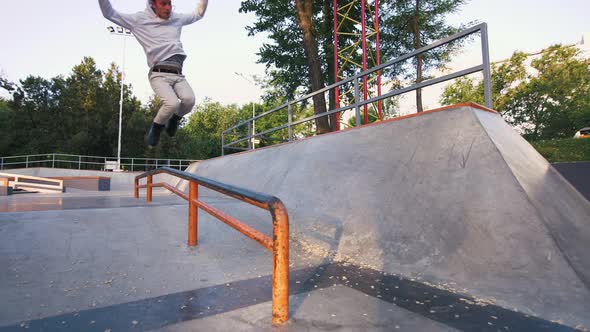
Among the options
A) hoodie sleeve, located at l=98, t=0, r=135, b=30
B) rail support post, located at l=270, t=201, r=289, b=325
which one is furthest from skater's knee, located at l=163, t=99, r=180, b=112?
rail support post, located at l=270, t=201, r=289, b=325

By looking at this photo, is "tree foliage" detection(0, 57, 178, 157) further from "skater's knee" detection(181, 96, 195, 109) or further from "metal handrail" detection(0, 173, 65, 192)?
"skater's knee" detection(181, 96, 195, 109)

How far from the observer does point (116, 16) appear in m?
3.68

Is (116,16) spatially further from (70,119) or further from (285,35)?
(70,119)

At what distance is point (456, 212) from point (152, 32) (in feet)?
12.1

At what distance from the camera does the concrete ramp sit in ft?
7.35

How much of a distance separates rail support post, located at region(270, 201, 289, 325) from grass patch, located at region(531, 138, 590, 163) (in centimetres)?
1124

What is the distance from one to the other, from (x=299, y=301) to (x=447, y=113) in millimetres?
2663

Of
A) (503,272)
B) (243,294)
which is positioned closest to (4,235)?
(243,294)

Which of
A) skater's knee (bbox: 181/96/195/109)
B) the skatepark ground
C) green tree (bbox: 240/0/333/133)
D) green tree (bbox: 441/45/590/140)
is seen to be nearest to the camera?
the skatepark ground

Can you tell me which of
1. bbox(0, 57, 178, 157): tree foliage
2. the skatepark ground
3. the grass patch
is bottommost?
the skatepark ground

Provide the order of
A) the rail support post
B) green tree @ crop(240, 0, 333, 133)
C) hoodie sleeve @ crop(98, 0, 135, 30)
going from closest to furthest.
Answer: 1. the rail support post
2. hoodie sleeve @ crop(98, 0, 135, 30)
3. green tree @ crop(240, 0, 333, 133)

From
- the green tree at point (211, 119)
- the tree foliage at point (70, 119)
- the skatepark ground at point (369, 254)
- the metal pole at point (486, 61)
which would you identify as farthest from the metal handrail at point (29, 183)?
the green tree at point (211, 119)

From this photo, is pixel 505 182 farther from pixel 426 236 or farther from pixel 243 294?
pixel 243 294

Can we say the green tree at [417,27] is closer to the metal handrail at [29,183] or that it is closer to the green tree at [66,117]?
the metal handrail at [29,183]
